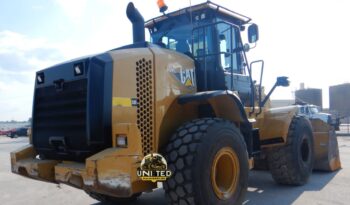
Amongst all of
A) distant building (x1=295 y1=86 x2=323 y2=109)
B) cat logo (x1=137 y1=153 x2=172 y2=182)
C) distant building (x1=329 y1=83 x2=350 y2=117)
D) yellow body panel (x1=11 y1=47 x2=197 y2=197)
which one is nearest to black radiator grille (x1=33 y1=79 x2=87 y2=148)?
yellow body panel (x1=11 y1=47 x2=197 y2=197)

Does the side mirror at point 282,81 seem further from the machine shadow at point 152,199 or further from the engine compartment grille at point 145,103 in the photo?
the engine compartment grille at point 145,103

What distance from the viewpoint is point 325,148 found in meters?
8.80

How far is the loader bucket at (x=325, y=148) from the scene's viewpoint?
8711 mm

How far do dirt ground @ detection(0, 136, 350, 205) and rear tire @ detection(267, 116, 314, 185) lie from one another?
0.18 meters

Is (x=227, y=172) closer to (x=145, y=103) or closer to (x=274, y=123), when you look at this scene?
(x=145, y=103)

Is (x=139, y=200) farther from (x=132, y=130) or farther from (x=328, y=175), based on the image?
(x=328, y=175)

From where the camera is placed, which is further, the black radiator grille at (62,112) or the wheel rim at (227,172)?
the wheel rim at (227,172)

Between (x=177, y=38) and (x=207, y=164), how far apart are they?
2645 mm

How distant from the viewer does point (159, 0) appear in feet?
20.6

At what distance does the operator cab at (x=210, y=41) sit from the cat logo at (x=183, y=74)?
0.64 ft

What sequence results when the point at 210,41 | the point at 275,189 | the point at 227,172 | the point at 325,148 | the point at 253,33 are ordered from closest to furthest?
the point at 227,172, the point at 210,41, the point at 253,33, the point at 275,189, the point at 325,148

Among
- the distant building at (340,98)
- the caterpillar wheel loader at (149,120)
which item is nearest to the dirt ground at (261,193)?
the caterpillar wheel loader at (149,120)

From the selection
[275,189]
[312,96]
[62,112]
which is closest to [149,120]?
[62,112]

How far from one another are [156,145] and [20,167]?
2.01 meters
